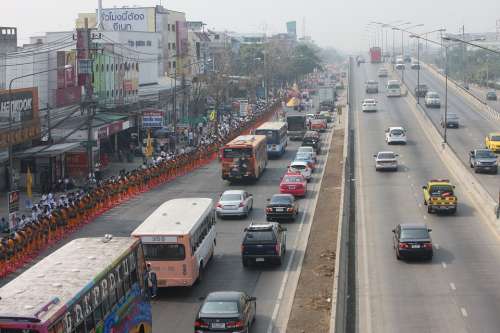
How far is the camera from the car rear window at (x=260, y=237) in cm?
2842

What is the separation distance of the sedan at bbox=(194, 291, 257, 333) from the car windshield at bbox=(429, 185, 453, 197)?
760 inches

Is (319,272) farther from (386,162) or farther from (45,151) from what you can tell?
(386,162)

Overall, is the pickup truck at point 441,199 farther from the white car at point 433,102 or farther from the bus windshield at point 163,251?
the white car at point 433,102

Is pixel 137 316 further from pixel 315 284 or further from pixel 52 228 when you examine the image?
pixel 52 228

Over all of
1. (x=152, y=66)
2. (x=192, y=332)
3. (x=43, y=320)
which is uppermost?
(x=152, y=66)

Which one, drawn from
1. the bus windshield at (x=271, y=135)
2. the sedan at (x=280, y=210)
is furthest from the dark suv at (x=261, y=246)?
A: the bus windshield at (x=271, y=135)

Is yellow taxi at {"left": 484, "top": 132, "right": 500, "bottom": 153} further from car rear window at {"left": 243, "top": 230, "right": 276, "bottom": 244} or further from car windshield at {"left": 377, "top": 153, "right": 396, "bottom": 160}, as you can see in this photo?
car rear window at {"left": 243, "top": 230, "right": 276, "bottom": 244}

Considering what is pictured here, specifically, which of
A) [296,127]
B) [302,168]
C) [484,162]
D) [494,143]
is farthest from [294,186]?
[296,127]

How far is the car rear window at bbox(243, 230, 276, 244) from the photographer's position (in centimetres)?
2842

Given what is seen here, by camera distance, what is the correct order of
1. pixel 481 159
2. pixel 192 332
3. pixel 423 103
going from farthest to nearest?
pixel 423 103, pixel 481 159, pixel 192 332

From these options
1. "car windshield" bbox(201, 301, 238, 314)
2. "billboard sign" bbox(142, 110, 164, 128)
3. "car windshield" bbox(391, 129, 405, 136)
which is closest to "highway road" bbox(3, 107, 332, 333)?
"car windshield" bbox(201, 301, 238, 314)

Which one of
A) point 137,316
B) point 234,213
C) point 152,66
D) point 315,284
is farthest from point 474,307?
point 152,66

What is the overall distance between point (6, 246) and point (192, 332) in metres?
9.09

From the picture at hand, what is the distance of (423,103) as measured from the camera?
10094 centimetres
